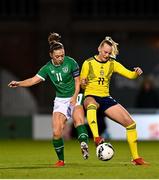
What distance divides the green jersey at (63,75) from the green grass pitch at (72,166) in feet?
3.74

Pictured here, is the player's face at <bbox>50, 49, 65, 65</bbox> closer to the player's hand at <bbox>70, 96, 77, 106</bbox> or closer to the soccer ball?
the player's hand at <bbox>70, 96, 77, 106</bbox>

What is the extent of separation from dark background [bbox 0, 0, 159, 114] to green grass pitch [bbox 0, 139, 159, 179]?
12.6m

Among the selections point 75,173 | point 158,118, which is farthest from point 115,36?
point 75,173

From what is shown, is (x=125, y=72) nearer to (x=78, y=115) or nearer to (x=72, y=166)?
(x=78, y=115)

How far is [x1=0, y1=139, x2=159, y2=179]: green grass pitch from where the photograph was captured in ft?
40.1

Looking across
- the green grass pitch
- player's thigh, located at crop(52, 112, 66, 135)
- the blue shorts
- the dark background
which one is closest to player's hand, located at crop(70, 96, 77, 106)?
player's thigh, located at crop(52, 112, 66, 135)

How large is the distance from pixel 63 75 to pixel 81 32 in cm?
1892

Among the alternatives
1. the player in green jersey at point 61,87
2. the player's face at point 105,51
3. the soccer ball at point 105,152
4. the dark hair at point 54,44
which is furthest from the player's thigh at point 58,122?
the player's face at point 105,51

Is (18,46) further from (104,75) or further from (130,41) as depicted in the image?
(104,75)

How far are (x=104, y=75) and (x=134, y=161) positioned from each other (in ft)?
4.62

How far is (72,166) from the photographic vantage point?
46.1ft

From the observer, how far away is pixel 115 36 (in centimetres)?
3278

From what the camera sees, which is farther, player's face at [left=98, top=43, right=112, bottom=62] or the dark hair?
player's face at [left=98, top=43, right=112, bottom=62]

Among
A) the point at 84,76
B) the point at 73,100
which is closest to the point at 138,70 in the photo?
the point at 84,76
